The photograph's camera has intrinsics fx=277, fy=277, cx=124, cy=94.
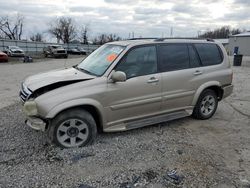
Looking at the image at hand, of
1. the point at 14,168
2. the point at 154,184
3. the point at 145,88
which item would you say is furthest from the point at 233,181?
the point at 14,168

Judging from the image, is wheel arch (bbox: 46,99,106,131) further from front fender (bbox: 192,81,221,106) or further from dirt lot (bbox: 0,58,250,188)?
front fender (bbox: 192,81,221,106)

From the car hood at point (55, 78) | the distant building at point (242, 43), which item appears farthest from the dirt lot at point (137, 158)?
the distant building at point (242, 43)

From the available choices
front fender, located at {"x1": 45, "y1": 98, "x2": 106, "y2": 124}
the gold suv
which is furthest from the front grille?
front fender, located at {"x1": 45, "y1": 98, "x2": 106, "y2": 124}

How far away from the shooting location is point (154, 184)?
352 centimetres

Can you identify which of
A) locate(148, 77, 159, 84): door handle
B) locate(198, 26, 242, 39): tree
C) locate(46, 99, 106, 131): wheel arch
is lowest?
locate(46, 99, 106, 131): wheel arch

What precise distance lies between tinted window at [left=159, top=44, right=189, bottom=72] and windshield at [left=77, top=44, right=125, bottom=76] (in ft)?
2.68

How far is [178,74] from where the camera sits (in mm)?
5371

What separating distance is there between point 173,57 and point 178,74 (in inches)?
13.7

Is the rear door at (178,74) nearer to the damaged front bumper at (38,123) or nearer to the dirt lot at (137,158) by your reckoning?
the dirt lot at (137,158)

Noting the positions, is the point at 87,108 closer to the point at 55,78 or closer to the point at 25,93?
the point at 55,78

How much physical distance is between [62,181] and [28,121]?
1376mm

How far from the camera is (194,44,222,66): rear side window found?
5.86 metres

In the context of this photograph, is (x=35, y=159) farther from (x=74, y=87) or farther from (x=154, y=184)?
(x=154, y=184)

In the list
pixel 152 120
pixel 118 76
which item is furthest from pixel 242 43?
pixel 118 76
